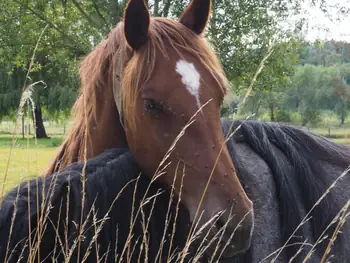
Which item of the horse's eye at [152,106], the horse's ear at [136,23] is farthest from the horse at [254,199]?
the horse's ear at [136,23]

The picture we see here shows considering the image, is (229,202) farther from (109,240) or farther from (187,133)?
(109,240)

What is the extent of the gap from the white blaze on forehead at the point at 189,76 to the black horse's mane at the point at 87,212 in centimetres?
45

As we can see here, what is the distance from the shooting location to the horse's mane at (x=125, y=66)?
208cm

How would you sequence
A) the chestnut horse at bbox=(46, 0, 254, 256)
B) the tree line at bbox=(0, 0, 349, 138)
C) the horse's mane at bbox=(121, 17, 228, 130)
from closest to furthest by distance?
the chestnut horse at bbox=(46, 0, 254, 256) < the horse's mane at bbox=(121, 17, 228, 130) < the tree line at bbox=(0, 0, 349, 138)

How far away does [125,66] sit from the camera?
7.36 feet

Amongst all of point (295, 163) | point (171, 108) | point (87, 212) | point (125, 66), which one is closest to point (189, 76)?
point (171, 108)

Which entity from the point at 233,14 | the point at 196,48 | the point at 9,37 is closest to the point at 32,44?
the point at 9,37

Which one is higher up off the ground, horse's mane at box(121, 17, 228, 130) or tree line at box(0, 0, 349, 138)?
tree line at box(0, 0, 349, 138)

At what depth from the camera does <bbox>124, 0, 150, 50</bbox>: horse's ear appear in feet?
7.00

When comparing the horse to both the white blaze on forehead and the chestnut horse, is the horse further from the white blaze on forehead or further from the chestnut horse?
the white blaze on forehead

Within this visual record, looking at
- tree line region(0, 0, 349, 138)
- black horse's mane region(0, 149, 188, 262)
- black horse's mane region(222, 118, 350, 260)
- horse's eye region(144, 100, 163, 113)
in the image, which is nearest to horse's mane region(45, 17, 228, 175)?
horse's eye region(144, 100, 163, 113)

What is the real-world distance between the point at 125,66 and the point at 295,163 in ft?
4.13

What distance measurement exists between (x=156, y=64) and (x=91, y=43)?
10443 millimetres

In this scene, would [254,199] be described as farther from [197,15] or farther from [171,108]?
[197,15]
